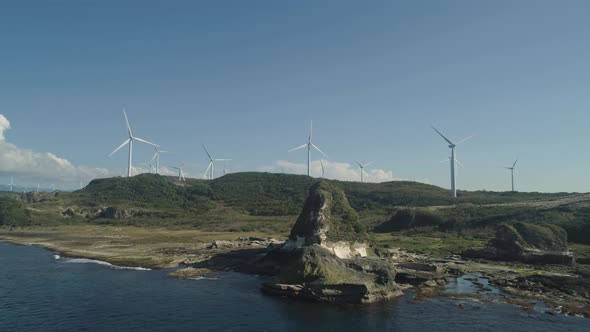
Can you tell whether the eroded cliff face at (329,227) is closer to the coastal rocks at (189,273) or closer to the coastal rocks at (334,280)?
the coastal rocks at (334,280)

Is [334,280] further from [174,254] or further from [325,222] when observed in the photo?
[174,254]

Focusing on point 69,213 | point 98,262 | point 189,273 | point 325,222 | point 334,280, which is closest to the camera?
point 334,280

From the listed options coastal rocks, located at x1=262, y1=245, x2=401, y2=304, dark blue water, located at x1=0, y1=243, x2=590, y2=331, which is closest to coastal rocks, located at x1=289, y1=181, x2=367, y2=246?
coastal rocks, located at x1=262, y1=245, x2=401, y2=304

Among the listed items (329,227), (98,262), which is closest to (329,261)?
(329,227)

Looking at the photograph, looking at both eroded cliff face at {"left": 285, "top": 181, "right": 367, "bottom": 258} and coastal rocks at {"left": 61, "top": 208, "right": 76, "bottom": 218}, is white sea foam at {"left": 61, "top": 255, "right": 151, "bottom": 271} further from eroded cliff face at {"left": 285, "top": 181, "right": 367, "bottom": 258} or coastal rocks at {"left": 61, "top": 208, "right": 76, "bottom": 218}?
coastal rocks at {"left": 61, "top": 208, "right": 76, "bottom": 218}

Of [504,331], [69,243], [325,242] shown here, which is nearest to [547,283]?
[504,331]
